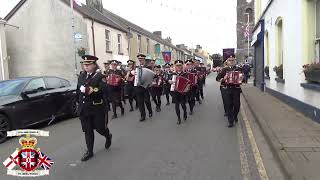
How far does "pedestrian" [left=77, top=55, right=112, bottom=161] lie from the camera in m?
7.02

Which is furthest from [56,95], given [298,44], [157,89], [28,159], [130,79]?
[298,44]

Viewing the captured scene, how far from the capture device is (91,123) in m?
7.16

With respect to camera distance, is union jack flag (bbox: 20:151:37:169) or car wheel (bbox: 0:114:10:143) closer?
union jack flag (bbox: 20:151:37:169)

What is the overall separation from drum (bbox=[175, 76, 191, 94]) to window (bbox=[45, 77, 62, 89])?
3697 mm

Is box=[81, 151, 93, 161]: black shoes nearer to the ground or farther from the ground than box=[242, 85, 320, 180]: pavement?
nearer to the ground

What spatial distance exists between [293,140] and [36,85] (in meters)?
6.91

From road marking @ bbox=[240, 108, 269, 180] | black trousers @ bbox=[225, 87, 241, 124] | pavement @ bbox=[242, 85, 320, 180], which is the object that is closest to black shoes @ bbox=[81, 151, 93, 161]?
road marking @ bbox=[240, 108, 269, 180]

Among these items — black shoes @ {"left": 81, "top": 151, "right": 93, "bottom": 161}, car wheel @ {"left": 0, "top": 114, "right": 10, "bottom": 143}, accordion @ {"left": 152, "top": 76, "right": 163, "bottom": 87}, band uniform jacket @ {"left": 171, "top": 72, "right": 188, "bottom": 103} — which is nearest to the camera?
black shoes @ {"left": 81, "top": 151, "right": 93, "bottom": 161}

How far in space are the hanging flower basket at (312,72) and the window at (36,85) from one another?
7.11 metres

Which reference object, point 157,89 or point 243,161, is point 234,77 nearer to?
point 243,161

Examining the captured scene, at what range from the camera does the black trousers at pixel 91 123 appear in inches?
277

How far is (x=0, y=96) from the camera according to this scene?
32.1 feet

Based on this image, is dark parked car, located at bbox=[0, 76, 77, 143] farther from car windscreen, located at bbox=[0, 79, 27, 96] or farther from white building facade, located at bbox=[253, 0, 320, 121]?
white building facade, located at bbox=[253, 0, 320, 121]

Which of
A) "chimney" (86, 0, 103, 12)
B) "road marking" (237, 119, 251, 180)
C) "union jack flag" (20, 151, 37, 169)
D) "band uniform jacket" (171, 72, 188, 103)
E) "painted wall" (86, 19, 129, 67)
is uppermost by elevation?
"chimney" (86, 0, 103, 12)
